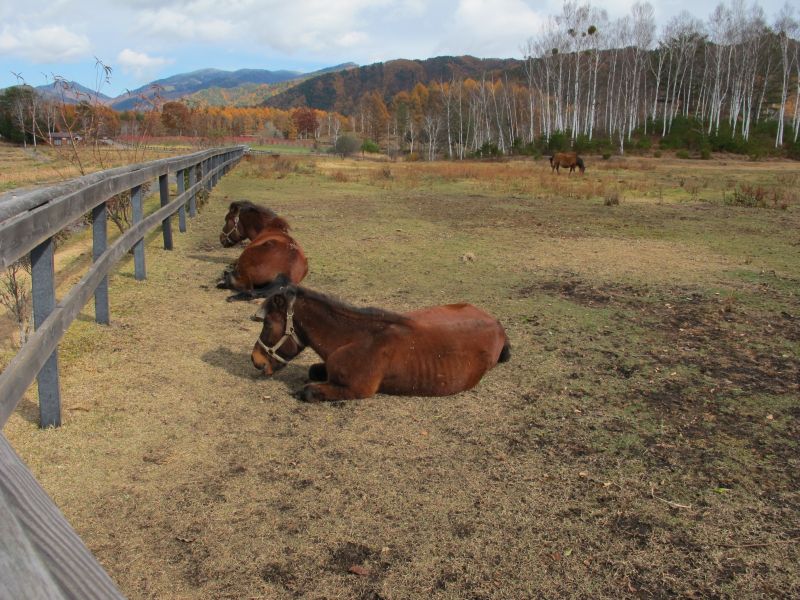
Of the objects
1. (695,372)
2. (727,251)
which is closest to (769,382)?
(695,372)

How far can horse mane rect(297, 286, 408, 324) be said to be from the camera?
4570 mm

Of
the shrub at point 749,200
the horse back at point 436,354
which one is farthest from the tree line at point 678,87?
the horse back at point 436,354

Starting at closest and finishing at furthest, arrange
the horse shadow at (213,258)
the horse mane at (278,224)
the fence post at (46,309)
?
1. the fence post at (46,309)
2. the horse mane at (278,224)
3. the horse shadow at (213,258)

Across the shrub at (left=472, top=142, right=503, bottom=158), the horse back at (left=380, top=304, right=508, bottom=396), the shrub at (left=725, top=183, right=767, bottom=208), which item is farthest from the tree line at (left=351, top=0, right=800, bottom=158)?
the horse back at (left=380, top=304, right=508, bottom=396)

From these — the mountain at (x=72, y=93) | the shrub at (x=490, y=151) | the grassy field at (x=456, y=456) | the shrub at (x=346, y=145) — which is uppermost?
the shrub at (x=346, y=145)

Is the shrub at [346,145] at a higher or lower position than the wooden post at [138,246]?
higher

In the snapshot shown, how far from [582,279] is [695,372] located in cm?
359

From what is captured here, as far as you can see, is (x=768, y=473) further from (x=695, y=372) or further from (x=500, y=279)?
(x=500, y=279)

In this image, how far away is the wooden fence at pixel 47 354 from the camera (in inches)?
26.5

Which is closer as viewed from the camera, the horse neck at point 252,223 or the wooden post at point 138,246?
the wooden post at point 138,246

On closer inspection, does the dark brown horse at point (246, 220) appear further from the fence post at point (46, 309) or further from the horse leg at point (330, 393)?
the fence post at point (46, 309)

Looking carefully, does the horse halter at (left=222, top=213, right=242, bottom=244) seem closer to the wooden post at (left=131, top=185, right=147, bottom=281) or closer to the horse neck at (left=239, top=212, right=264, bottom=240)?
the horse neck at (left=239, top=212, right=264, bottom=240)

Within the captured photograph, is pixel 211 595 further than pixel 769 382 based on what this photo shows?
No

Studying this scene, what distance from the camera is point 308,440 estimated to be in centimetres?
397
